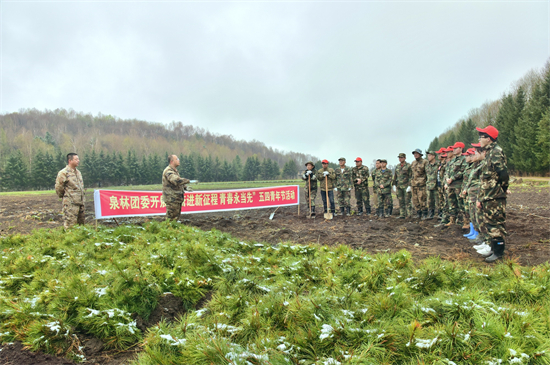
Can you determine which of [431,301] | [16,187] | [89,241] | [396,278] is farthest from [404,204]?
[16,187]

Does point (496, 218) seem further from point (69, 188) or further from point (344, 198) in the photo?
point (69, 188)

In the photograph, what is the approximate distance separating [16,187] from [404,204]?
5096 centimetres

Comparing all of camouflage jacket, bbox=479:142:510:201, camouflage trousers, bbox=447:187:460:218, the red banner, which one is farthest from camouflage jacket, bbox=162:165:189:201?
camouflage trousers, bbox=447:187:460:218

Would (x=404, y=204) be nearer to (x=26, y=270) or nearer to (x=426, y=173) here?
(x=426, y=173)

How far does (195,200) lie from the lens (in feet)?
35.8

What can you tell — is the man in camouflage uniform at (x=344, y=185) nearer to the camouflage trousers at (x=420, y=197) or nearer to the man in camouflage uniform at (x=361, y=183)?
the man in camouflage uniform at (x=361, y=183)

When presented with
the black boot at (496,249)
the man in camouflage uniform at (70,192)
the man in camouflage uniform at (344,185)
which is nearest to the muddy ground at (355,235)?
the black boot at (496,249)

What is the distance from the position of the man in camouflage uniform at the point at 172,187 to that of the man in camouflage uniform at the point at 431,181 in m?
7.54

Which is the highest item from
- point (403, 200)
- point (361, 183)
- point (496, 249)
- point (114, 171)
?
point (114, 171)

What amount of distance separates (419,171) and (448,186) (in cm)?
161

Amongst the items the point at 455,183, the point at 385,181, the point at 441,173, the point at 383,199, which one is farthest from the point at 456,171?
the point at 383,199

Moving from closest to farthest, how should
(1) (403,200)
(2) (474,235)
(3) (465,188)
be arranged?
(3) (465,188) → (2) (474,235) → (1) (403,200)

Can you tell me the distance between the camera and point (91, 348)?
97.3 inches

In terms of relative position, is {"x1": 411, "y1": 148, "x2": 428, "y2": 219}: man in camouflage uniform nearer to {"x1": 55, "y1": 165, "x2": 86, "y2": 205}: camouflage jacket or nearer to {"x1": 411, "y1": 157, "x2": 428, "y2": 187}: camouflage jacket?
{"x1": 411, "y1": 157, "x2": 428, "y2": 187}: camouflage jacket
